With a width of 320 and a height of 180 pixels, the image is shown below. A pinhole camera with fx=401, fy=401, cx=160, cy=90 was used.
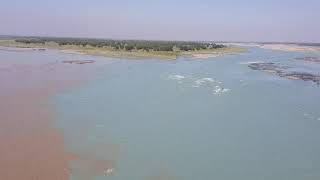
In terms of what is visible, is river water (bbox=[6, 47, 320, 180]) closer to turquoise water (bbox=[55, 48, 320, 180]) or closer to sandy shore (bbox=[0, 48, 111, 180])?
turquoise water (bbox=[55, 48, 320, 180])

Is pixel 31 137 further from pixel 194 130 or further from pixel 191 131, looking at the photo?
pixel 194 130

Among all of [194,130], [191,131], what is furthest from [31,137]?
[194,130]

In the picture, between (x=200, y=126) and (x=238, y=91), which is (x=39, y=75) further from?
(x=200, y=126)

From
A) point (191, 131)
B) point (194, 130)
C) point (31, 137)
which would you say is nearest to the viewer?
point (31, 137)

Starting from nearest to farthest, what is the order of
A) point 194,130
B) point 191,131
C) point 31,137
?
point 31,137 < point 191,131 < point 194,130

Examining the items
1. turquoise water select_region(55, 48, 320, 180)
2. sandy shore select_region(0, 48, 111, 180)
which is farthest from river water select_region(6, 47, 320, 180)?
sandy shore select_region(0, 48, 111, 180)

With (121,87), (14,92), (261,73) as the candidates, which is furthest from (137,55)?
(14,92)
